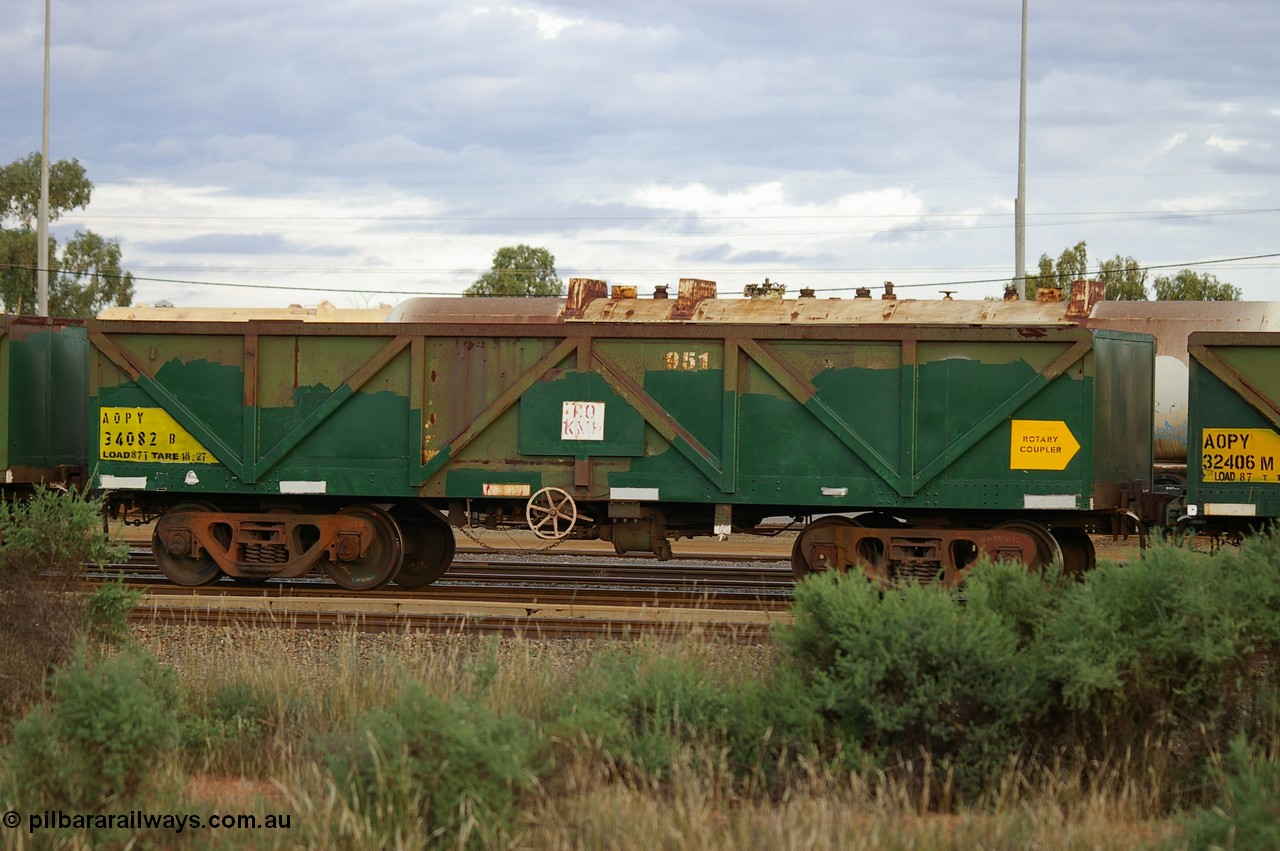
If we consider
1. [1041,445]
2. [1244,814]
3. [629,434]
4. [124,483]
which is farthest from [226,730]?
[1041,445]

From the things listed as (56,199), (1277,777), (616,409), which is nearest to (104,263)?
(56,199)

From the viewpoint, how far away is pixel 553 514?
11695 mm

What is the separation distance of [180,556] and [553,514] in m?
4.09

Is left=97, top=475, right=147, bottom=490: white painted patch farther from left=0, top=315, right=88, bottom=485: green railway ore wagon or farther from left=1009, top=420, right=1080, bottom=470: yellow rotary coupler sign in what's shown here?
left=1009, top=420, right=1080, bottom=470: yellow rotary coupler sign

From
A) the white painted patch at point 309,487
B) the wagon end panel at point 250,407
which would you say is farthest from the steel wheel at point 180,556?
the white painted patch at point 309,487

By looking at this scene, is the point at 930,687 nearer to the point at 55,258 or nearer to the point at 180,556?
the point at 180,556

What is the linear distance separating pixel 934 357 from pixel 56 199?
54762 millimetres

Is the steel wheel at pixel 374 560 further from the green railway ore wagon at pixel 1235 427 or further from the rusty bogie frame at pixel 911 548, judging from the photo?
the green railway ore wagon at pixel 1235 427

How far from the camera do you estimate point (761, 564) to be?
623 inches

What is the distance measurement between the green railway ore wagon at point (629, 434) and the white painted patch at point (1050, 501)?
0.02m

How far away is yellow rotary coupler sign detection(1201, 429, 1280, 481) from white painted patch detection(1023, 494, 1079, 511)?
1.32 metres

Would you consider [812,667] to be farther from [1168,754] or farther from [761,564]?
[761,564]

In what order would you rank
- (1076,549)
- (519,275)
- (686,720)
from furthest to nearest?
(519,275) → (1076,549) → (686,720)

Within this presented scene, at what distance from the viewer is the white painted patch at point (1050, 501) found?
10977mm
